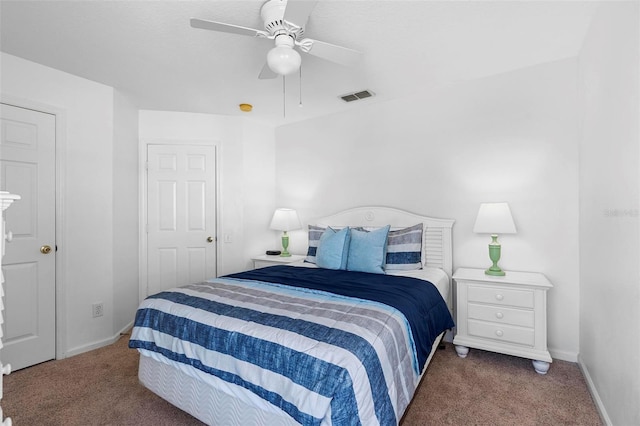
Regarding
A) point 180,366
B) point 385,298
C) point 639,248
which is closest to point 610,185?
point 639,248

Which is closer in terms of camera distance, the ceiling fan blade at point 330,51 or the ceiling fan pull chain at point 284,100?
the ceiling fan blade at point 330,51

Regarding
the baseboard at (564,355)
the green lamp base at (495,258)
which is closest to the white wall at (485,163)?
the baseboard at (564,355)

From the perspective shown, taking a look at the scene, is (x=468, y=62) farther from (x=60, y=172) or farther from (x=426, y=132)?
(x=60, y=172)

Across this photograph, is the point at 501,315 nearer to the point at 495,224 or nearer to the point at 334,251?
the point at 495,224

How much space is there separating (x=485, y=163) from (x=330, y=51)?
5.92 ft

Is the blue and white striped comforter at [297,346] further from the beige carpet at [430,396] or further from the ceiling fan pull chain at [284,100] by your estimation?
the ceiling fan pull chain at [284,100]

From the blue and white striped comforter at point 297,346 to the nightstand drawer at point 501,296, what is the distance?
66cm

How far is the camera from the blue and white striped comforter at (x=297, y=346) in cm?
129

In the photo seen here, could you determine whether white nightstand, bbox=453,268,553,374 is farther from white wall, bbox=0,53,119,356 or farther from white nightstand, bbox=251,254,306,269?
white wall, bbox=0,53,119,356

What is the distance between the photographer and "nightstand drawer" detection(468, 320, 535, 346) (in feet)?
7.86

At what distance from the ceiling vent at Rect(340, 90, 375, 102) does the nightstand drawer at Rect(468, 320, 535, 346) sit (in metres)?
2.31

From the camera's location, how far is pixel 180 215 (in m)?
3.85

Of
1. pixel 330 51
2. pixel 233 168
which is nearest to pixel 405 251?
pixel 330 51

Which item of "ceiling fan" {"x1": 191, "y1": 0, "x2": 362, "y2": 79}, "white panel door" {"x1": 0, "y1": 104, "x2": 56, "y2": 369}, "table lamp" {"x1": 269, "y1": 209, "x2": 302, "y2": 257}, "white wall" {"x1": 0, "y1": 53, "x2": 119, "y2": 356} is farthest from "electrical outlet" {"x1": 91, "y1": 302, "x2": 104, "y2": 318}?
"ceiling fan" {"x1": 191, "y1": 0, "x2": 362, "y2": 79}
